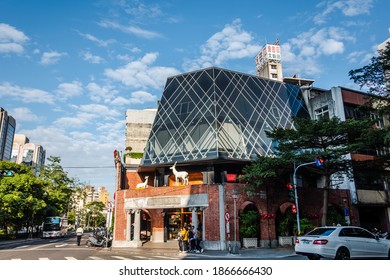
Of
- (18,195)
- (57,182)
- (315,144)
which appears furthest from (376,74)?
(57,182)

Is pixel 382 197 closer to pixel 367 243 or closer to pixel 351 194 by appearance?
pixel 351 194

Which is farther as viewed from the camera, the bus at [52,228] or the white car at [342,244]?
the bus at [52,228]

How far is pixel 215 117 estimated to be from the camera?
91.2 ft

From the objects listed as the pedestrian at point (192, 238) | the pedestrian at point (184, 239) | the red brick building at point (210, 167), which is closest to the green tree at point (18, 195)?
the red brick building at point (210, 167)

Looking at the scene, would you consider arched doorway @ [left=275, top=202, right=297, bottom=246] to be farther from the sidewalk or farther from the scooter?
the scooter

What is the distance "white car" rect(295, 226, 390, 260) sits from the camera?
11094 millimetres

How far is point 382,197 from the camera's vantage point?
33000mm

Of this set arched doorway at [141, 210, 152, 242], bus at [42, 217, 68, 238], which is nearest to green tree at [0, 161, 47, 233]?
bus at [42, 217, 68, 238]

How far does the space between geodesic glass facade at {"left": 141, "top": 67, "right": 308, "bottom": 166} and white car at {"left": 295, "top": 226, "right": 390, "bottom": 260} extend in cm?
1412

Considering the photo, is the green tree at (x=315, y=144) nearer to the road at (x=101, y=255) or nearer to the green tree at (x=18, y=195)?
the road at (x=101, y=255)

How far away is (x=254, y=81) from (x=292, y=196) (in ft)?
53.8

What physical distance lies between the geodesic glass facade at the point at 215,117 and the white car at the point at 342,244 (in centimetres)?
1412

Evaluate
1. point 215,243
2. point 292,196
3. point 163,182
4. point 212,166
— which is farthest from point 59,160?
point 292,196

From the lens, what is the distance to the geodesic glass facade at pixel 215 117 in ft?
89.9
